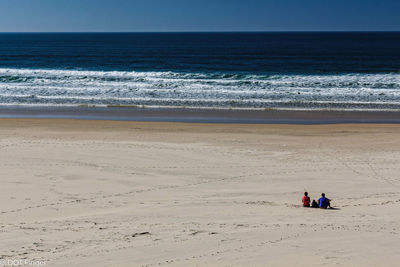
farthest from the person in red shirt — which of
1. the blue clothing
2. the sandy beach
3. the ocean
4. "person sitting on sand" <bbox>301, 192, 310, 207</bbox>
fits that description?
the ocean

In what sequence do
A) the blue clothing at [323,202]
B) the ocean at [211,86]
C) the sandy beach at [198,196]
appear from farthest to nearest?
1. the ocean at [211,86]
2. the blue clothing at [323,202]
3. the sandy beach at [198,196]

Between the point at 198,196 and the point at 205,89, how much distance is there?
21.5 m

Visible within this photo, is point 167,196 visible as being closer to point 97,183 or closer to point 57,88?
point 97,183

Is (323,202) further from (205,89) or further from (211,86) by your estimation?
(211,86)

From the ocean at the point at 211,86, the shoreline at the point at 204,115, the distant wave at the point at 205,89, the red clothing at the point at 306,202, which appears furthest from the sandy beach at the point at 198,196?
the distant wave at the point at 205,89

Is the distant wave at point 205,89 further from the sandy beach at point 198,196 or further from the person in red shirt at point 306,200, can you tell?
the person in red shirt at point 306,200

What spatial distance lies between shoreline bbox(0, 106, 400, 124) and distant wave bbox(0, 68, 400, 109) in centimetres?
173

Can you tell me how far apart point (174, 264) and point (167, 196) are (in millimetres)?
4072

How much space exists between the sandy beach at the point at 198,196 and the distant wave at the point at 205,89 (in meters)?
8.29

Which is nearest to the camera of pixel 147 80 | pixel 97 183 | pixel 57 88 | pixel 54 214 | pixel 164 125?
pixel 54 214

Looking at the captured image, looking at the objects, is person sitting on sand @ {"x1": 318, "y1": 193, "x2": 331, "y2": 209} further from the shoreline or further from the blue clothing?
the shoreline

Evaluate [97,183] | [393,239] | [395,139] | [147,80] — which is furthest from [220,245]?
[147,80]

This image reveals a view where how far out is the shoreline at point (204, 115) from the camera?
24.4m

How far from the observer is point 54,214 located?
11.3 metres
